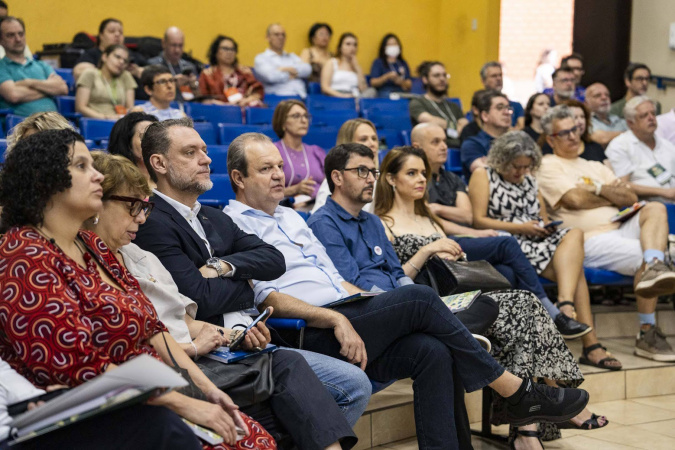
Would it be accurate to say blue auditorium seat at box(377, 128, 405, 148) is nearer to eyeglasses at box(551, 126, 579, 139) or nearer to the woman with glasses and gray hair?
eyeglasses at box(551, 126, 579, 139)

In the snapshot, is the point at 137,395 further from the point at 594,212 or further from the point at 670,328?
the point at 670,328

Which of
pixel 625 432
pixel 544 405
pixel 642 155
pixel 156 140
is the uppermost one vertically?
pixel 156 140

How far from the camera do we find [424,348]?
2.58m

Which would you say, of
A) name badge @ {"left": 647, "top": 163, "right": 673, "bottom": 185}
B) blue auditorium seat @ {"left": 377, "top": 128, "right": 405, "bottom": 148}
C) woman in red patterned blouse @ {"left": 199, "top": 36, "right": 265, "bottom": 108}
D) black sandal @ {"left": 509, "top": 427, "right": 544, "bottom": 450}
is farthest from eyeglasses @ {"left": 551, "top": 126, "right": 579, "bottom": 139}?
woman in red patterned blouse @ {"left": 199, "top": 36, "right": 265, "bottom": 108}

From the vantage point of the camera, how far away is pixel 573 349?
13.7 ft

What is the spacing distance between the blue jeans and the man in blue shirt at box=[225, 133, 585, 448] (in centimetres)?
11

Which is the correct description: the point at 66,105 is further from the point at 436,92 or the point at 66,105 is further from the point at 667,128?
the point at 667,128

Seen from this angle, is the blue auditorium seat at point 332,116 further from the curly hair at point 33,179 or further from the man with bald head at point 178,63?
the curly hair at point 33,179

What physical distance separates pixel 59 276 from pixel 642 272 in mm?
Result: 3204

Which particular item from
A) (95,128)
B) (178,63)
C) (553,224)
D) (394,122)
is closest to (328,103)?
(394,122)

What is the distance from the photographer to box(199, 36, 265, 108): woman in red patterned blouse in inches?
248

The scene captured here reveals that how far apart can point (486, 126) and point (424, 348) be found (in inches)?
116

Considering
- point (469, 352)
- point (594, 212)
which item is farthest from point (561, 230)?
point (469, 352)

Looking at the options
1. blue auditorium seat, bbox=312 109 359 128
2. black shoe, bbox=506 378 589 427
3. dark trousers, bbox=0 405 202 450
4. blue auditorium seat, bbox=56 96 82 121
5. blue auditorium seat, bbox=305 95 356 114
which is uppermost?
blue auditorium seat, bbox=56 96 82 121
